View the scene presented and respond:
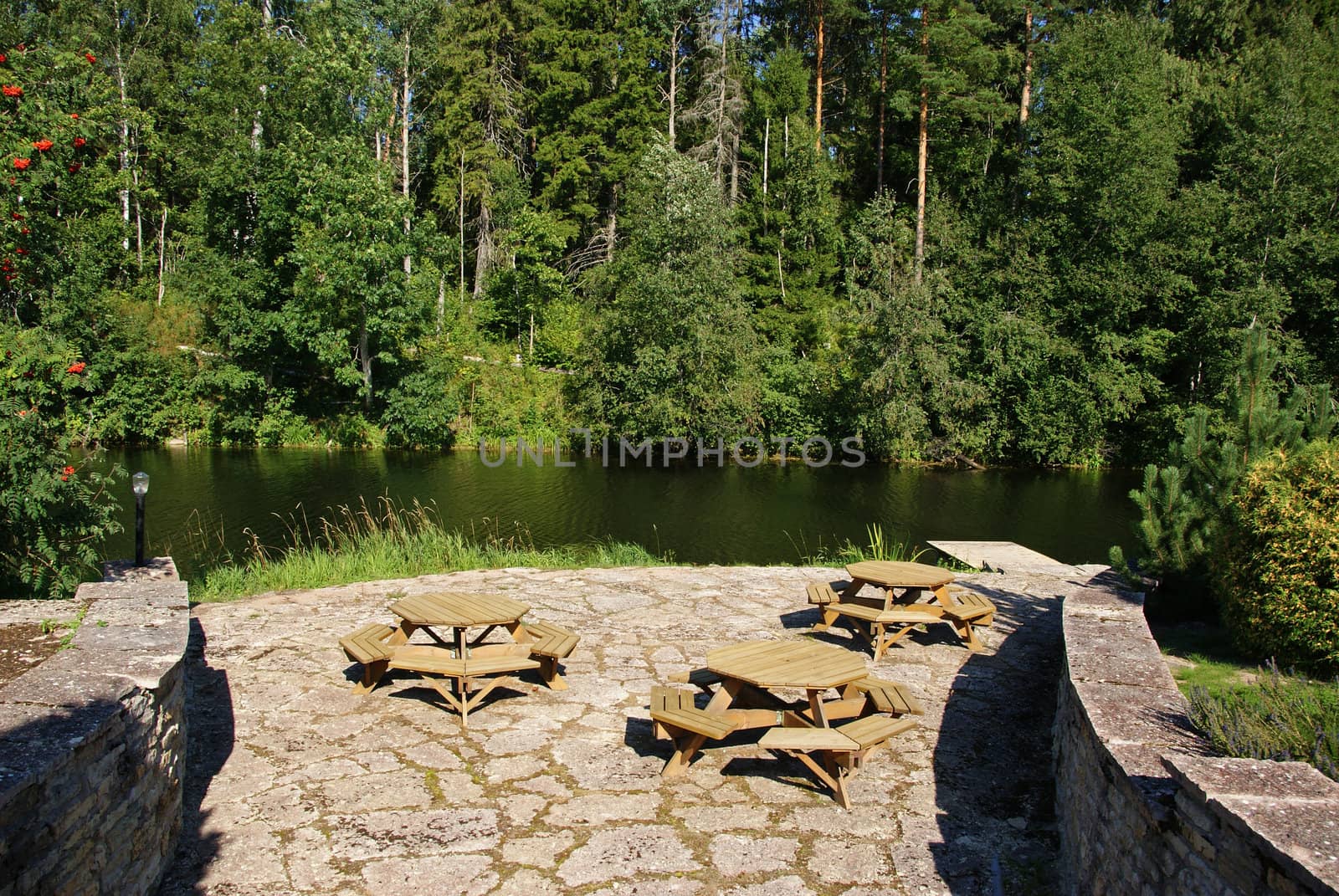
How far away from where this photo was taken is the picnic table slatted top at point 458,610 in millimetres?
5586

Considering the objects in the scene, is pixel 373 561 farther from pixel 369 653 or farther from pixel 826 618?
pixel 826 618

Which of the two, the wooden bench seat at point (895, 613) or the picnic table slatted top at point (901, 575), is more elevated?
the picnic table slatted top at point (901, 575)

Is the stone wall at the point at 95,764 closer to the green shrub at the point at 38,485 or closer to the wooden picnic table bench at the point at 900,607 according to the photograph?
the green shrub at the point at 38,485

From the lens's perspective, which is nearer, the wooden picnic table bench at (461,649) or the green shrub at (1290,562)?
the green shrub at (1290,562)

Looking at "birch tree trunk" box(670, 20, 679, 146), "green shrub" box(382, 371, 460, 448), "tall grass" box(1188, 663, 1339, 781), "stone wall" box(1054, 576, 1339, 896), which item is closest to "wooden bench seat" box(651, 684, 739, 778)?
"stone wall" box(1054, 576, 1339, 896)

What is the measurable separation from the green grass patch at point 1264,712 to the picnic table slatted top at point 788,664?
1574mm

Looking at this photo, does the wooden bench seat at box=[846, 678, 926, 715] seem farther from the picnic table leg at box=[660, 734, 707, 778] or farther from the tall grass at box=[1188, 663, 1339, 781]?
the tall grass at box=[1188, 663, 1339, 781]

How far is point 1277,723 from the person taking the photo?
3463 millimetres

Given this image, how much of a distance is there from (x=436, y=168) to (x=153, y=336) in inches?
423

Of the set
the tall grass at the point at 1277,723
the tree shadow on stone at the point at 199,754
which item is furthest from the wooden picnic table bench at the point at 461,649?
the tall grass at the point at 1277,723

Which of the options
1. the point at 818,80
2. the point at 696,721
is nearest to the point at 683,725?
the point at 696,721

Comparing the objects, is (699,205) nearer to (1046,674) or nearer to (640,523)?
(640,523)

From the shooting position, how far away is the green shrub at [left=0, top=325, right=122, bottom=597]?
230 inches

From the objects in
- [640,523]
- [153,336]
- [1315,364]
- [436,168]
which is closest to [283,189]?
Answer: [153,336]
